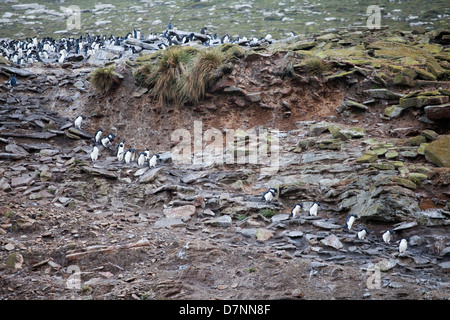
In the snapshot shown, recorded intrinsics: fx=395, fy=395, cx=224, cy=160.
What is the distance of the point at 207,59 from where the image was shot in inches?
473

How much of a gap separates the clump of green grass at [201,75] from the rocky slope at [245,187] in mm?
299

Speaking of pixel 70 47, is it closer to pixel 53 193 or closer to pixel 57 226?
pixel 53 193

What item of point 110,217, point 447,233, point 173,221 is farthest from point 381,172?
point 110,217

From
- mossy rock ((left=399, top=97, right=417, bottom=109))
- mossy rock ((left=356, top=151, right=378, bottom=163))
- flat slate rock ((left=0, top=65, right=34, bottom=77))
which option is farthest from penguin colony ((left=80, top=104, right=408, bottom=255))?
mossy rock ((left=399, top=97, right=417, bottom=109))

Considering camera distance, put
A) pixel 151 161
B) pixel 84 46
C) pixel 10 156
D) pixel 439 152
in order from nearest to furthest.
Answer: pixel 439 152 → pixel 10 156 → pixel 151 161 → pixel 84 46

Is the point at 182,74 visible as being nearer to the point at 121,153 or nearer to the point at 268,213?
the point at 121,153

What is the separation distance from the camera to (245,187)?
30.3ft

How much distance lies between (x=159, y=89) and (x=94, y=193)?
450 centimetres

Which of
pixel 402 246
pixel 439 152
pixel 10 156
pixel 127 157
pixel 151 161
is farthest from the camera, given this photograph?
pixel 127 157

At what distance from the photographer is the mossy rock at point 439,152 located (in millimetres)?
8198

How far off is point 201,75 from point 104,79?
327cm

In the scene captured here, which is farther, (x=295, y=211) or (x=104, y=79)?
(x=104, y=79)

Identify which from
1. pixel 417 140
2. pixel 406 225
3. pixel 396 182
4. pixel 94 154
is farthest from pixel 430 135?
pixel 94 154

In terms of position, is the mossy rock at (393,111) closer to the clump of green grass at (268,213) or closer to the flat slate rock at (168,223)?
the clump of green grass at (268,213)
